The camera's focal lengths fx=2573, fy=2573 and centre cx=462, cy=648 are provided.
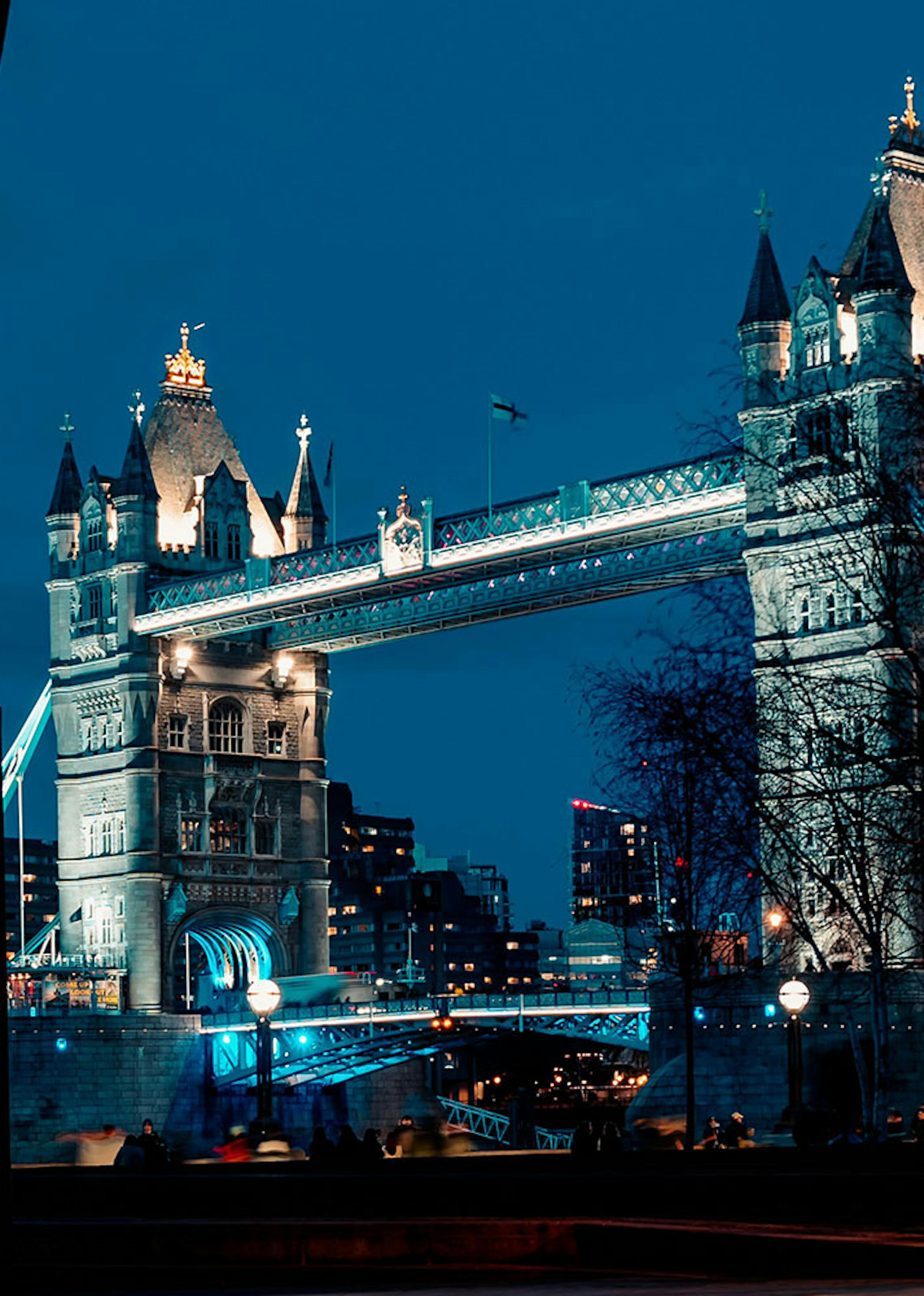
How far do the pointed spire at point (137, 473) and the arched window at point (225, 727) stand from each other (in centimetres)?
864

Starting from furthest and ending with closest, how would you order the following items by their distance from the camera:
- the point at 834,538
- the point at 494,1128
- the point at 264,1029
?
the point at 494,1128, the point at 834,538, the point at 264,1029

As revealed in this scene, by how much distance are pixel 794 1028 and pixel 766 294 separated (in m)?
31.2

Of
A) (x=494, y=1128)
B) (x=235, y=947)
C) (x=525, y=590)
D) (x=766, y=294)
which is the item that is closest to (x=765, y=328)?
(x=766, y=294)

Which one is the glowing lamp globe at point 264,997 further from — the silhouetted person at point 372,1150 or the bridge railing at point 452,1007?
the bridge railing at point 452,1007

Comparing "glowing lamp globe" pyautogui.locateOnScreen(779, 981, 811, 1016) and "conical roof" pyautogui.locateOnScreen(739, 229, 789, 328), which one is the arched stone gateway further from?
"glowing lamp globe" pyautogui.locateOnScreen(779, 981, 811, 1016)

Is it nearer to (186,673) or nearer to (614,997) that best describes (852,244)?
(614,997)

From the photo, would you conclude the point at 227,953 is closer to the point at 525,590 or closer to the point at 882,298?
the point at 525,590

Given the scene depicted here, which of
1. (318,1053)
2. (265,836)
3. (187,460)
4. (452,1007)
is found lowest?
(318,1053)

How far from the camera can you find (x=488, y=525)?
82.6 m

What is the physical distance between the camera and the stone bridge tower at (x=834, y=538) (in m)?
38.7

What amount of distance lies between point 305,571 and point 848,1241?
71052 millimetres

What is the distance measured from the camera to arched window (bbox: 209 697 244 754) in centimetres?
10112

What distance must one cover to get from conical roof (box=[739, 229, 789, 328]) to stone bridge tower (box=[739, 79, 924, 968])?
1.9 inches

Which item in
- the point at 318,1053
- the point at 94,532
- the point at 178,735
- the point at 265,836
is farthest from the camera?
the point at 94,532
